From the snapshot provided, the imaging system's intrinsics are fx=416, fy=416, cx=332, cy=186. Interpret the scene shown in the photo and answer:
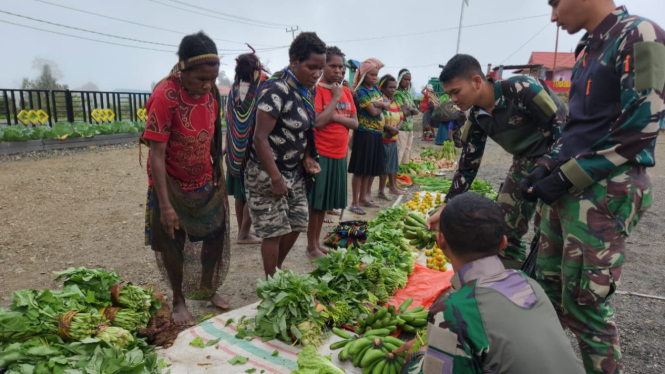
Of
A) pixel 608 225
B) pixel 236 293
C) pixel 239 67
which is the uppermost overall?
pixel 239 67

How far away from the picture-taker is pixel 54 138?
434 inches

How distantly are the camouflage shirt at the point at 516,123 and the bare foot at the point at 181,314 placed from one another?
229 cm

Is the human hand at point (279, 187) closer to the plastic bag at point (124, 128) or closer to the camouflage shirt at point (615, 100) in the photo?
the camouflage shirt at point (615, 100)

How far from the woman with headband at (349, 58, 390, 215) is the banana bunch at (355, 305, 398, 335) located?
3539mm

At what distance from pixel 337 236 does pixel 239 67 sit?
2343 mm

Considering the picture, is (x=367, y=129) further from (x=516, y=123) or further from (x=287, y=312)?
(x=287, y=312)

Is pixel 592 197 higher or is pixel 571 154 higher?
pixel 571 154

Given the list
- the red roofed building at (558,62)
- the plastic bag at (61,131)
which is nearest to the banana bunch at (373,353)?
the plastic bag at (61,131)

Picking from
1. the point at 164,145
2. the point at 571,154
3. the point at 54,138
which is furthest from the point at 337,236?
the point at 54,138

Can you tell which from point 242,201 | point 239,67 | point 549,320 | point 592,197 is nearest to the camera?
point 549,320

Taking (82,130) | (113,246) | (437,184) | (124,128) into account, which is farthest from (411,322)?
(124,128)

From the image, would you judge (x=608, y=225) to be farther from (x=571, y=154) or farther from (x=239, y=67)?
(x=239, y=67)

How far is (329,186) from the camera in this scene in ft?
15.4

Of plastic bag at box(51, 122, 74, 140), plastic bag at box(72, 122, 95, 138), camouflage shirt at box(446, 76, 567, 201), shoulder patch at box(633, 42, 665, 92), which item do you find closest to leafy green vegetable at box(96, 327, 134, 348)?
camouflage shirt at box(446, 76, 567, 201)
